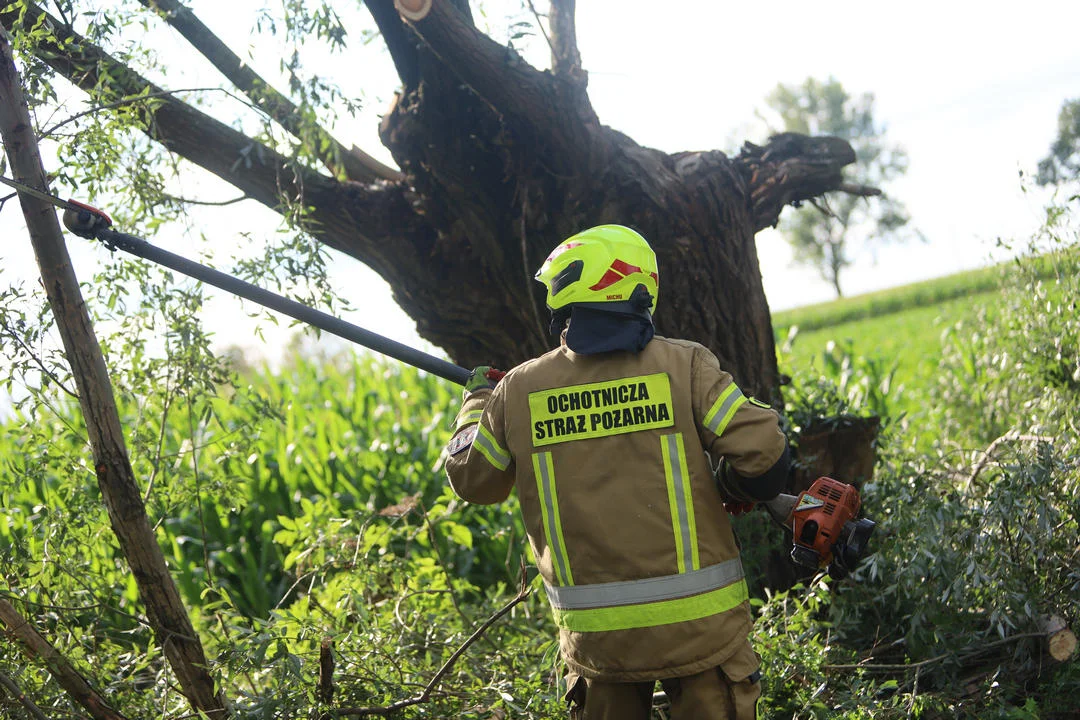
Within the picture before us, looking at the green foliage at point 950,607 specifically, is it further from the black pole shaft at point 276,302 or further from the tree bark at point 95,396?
the tree bark at point 95,396

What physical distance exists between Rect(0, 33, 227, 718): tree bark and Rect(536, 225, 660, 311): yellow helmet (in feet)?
5.56

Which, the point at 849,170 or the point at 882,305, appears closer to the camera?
the point at 882,305

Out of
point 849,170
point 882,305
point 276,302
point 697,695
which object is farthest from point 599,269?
point 849,170

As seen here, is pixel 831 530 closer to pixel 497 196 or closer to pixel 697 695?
pixel 697 695

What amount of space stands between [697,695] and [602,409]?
880mm

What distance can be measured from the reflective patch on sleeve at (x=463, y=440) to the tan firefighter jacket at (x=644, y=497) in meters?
0.20

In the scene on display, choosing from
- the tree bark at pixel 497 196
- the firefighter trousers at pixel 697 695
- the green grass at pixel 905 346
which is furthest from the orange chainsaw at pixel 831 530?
the green grass at pixel 905 346

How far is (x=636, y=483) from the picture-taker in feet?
8.95

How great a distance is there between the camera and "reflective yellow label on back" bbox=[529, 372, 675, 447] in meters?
2.73

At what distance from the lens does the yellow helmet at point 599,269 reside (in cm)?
278

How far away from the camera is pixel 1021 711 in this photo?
3268mm

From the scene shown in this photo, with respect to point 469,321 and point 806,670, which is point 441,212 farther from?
point 806,670

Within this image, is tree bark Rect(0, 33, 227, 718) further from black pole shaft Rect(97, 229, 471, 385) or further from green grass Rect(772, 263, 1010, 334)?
green grass Rect(772, 263, 1010, 334)

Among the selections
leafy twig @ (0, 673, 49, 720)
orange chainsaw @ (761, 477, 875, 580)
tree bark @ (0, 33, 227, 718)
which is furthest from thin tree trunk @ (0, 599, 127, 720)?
orange chainsaw @ (761, 477, 875, 580)
